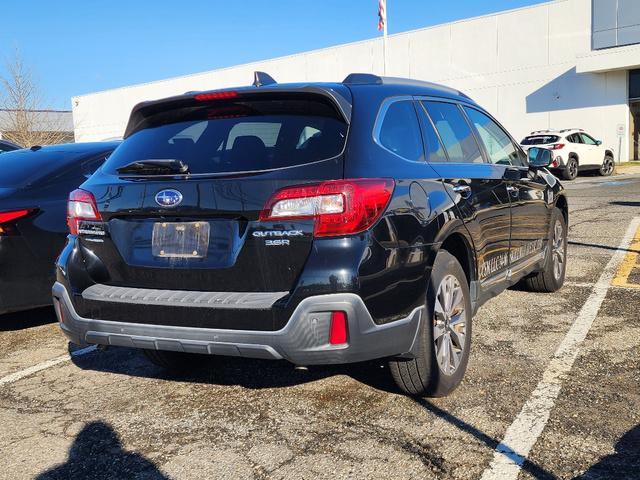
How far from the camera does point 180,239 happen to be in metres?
3.21

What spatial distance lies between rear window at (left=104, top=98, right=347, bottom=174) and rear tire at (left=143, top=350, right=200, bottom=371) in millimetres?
1229

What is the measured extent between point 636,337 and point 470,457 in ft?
7.42

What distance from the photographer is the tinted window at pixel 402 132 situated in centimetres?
346

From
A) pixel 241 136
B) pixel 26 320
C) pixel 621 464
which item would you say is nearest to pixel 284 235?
pixel 241 136

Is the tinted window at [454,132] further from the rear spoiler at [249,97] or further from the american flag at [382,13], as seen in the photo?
the american flag at [382,13]

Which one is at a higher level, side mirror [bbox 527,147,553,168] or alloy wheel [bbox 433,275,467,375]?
side mirror [bbox 527,147,553,168]

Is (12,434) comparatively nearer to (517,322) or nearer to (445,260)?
(445,260)

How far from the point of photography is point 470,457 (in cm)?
292

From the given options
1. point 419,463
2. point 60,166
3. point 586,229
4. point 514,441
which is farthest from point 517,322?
point 586,229

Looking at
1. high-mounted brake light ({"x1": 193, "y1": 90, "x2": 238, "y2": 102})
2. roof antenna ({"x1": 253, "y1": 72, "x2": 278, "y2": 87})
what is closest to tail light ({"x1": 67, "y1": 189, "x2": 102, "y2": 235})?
high-mounted brake light ({"x1": 193, "y1": 90, "x2": 238, "y2": 102})

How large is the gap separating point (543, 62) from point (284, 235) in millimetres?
28587

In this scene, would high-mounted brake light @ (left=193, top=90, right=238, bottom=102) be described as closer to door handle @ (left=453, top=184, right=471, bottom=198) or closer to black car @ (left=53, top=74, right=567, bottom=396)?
black car @ (left=53, top=74, right=567, bottom=396)

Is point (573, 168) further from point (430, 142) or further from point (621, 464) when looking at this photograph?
point (621, 464)

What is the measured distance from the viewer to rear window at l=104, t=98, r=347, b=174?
320cm
